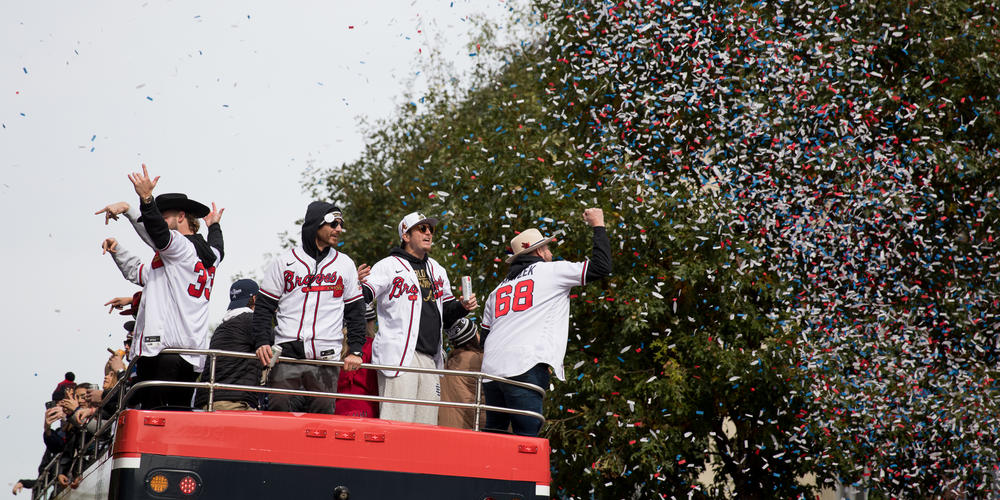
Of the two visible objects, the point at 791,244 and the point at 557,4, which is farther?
the point at 557,4

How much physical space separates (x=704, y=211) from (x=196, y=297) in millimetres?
11573

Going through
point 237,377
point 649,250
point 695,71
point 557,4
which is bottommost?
point 237,377

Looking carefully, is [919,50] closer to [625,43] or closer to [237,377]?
[625,43]

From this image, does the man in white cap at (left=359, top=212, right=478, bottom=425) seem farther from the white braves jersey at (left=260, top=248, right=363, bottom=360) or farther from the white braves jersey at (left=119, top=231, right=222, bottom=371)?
the white braves jersey at (left=119, top=231, right=222, bottom=371)

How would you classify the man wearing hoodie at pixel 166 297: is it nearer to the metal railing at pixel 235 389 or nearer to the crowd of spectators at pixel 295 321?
the crowd of spectators at pixel 295 321

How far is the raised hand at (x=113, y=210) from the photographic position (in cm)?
748

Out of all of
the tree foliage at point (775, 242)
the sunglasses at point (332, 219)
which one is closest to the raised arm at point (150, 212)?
the sunglasses at point (332, 219)

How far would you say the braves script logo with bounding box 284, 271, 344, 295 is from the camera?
8.07 m

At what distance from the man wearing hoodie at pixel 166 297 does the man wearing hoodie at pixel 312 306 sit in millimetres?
414

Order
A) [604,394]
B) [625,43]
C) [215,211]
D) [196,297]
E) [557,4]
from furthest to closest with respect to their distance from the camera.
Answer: [557,4] → [625,43] → [604,394] → [215,211] → [196,297]

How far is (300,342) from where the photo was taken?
317 inches

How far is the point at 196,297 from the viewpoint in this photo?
7.91 m

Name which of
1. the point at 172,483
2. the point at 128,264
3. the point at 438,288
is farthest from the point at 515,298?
the point at 172,483

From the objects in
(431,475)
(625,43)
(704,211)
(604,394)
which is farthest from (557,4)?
(431,475)
